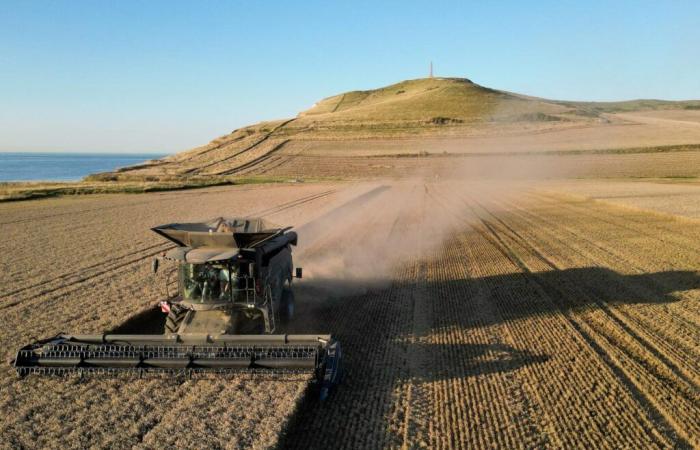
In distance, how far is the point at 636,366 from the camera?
10.3 metres

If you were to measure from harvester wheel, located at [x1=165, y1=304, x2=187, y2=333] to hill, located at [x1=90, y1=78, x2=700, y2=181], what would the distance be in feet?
182

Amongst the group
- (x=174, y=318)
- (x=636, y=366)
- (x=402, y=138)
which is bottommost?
(x=636, y=366)

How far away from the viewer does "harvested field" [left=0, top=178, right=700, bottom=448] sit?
8.14 metres

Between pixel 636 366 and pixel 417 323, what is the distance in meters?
4.37

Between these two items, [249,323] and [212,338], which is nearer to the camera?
[212,338]

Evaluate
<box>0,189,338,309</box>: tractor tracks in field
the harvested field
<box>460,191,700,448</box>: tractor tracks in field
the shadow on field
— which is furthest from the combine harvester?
<box>0,189,338,309</box>: tractor tracks in field

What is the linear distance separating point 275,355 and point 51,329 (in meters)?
5.68

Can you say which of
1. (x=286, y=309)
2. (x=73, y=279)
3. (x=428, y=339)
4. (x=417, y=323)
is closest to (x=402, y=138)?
(x=73, y=279)

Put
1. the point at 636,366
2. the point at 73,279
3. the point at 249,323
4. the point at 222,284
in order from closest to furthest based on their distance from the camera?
1. the point at 636,366
2. the point at 222,284
3. the point at 249,323
4. the point at 73,279

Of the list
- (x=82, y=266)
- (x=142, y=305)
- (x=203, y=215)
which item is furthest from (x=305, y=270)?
(x=203, y=215)

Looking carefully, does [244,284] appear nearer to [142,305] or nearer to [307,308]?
[307,308]

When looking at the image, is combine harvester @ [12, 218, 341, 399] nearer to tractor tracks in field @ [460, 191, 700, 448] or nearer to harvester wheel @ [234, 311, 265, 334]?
harvester wheel @ [234, 311, 265, 334]

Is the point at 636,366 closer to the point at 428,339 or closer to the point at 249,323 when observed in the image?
the point at 428,339

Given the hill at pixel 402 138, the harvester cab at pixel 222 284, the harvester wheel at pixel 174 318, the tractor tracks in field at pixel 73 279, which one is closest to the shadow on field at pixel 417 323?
the harvester cab at pixel 222 284
